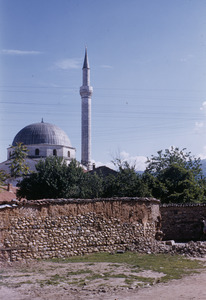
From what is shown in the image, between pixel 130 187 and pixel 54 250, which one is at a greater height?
pixel 130 187

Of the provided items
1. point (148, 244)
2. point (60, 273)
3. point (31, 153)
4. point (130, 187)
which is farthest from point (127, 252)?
point (31, 153)

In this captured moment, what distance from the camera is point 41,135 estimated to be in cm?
4369

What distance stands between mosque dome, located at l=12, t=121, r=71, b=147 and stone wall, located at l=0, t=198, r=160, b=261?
3108 centimetres

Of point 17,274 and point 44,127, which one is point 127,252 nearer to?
point 17,274

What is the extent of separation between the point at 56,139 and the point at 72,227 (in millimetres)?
33198

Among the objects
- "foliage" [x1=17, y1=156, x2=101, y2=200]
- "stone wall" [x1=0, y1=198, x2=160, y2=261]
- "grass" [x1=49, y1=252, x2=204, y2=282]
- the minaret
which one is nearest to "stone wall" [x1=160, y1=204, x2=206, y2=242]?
"stone wall" [x1=0, y1=198, x2=160, y2=261]

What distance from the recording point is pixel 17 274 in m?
8.52

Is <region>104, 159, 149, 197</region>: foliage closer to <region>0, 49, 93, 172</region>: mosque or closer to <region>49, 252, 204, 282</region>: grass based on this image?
<region>49, 252, 204, 282</region>: grass

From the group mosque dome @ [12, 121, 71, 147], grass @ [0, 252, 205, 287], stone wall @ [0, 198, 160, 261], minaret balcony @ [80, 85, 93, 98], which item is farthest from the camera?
mosque dome @ [12, 121, 71, 147]

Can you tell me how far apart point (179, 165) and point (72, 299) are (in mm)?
18564

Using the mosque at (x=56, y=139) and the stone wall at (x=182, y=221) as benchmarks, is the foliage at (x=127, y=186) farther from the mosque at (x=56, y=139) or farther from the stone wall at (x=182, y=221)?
the mosque at (x=56, y=139)

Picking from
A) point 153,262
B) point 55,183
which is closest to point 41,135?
point 55,183

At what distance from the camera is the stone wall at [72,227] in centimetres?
1039

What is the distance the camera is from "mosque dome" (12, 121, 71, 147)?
4328 centimetres
